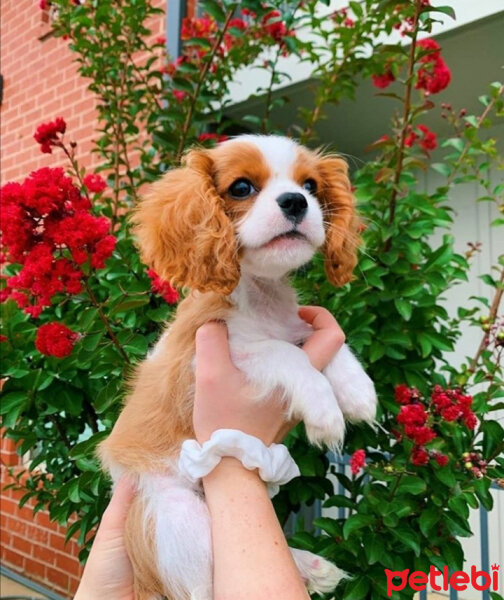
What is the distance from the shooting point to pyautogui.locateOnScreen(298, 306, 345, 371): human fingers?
1505 millimetres

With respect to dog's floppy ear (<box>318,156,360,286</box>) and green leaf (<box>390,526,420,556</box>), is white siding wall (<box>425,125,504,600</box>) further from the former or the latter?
dog's floppy ear (<box>318,156,360,286</box>)

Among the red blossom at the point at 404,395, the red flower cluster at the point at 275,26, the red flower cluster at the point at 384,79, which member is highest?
the red flower cluster at the point at 275,26

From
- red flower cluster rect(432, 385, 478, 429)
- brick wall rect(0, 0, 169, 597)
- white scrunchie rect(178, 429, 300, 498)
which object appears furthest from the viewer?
brick wall rect(0, 0, 169, 597)

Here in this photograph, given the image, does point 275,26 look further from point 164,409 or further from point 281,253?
point 164,409

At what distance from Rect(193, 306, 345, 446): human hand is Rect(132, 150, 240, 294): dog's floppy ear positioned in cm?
16

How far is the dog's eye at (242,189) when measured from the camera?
1.46 metres

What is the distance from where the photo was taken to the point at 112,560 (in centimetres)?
151

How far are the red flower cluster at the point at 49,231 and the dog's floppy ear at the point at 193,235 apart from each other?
0.16 meters

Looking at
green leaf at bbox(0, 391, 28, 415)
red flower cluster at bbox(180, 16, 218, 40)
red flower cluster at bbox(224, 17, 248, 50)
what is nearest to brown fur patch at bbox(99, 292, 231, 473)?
green leaf at bbox(0, 391, 28, 415)

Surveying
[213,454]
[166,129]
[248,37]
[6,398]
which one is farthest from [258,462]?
[248,37]

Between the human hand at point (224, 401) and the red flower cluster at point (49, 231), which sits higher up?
the red flower cluster at point (49, 231)

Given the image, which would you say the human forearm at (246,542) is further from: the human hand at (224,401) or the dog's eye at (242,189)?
the dog's eye at (242,189)

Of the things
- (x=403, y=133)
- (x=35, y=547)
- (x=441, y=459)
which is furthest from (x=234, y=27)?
(x=35, y=547)

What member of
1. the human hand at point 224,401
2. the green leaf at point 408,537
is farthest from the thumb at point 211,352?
the green leaf at point 408,537
